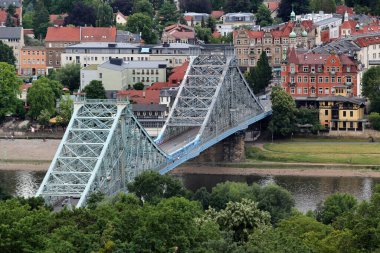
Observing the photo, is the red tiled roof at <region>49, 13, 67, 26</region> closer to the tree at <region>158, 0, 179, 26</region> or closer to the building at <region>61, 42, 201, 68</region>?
the tree at <region>158, 0, 179, 26</region>

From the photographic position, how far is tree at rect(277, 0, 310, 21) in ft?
462

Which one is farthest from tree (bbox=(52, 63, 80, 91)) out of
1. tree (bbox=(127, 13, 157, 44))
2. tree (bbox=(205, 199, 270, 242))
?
tree (bbox=(205, 199, 270, 242))

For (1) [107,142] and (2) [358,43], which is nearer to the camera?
(1) [107,142]

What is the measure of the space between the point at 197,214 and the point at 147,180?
10.7 metres

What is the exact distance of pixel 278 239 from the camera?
51781mm

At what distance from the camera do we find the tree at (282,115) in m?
99.5

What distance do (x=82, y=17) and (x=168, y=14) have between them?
811 centimetres

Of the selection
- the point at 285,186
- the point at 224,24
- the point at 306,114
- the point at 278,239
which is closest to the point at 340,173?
the point at 285,186

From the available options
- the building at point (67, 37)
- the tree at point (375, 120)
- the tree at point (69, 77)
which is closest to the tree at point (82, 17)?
the building at point (67, 37)

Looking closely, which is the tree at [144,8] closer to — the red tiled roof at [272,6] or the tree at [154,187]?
the red tiled roof at [272,6]

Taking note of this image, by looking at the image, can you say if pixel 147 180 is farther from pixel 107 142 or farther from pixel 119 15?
pixel 119 15

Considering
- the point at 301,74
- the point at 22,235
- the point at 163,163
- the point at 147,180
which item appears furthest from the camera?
the point at 301,74

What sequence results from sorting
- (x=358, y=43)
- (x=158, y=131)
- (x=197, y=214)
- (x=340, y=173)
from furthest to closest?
1. (x=358, y=43)
2. (x=158, y=131)
3. (x=340, y=173)
4. (x=197, y=214)

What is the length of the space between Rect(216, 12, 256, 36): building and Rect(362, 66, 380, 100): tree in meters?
33.0
